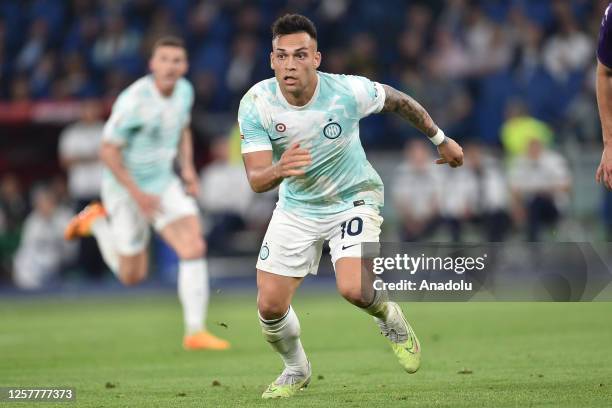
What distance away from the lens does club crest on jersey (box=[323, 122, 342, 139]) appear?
7.79m

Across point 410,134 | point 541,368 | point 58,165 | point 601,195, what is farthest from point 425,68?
point 541,368

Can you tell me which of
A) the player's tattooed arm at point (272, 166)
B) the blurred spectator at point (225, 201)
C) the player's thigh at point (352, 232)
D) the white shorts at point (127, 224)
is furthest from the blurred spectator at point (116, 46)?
the player's tattooed arm at point (272, 166)

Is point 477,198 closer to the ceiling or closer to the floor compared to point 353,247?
closer to the floor

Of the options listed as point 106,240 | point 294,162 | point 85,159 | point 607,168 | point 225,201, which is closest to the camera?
point 294,162

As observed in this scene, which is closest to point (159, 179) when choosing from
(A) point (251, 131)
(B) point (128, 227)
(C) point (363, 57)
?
(B) point (128, 227)

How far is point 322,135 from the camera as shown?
7797 millimetres

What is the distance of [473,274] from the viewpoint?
6906 mm

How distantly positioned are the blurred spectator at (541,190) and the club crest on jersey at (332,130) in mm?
10361

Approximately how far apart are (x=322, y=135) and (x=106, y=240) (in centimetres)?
555

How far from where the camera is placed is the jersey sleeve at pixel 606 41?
7.43 metres

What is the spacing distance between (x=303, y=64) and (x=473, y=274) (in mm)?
1678

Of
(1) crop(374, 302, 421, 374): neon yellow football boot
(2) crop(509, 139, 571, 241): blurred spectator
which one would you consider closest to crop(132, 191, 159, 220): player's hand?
(1) crop(374, 302, 421, 374): neon yellow football boot

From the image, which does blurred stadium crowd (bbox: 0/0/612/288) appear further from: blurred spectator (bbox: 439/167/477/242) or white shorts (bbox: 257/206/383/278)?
white shorts (bbox: 257/206/383/278)

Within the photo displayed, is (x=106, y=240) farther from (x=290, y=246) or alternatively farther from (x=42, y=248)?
(x=42, y=248)
